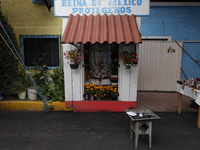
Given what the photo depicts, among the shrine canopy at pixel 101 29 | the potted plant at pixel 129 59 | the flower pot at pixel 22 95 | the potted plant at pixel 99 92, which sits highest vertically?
the shrine canopy at pixel 101 29

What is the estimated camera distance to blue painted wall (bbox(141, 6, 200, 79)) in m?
7.16

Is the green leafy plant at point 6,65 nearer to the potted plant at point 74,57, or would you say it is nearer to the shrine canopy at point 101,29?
the potted plant at point 74,57

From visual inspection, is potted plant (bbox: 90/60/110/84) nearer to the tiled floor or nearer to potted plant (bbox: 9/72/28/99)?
the tiled floor

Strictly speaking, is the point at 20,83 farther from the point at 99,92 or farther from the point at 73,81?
the point at 99,92

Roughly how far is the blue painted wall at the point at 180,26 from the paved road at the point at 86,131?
11.5ft

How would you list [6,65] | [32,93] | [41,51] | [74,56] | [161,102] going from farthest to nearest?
[41,51]
[161,102]
[32,93]
[6,65]
[74,56]

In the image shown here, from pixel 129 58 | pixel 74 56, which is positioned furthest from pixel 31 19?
pixel 129 58

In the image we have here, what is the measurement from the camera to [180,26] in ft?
23.6

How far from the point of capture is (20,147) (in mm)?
3072

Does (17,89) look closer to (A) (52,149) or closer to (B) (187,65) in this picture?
(A) (52,149)

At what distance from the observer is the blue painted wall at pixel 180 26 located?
7.16 metres

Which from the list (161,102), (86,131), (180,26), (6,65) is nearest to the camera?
(86,131)

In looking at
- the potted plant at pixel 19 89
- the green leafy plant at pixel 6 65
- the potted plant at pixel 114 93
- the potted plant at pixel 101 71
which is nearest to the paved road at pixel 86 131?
the potted plant at pixel 114 93

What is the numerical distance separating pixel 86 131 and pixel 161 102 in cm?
372
